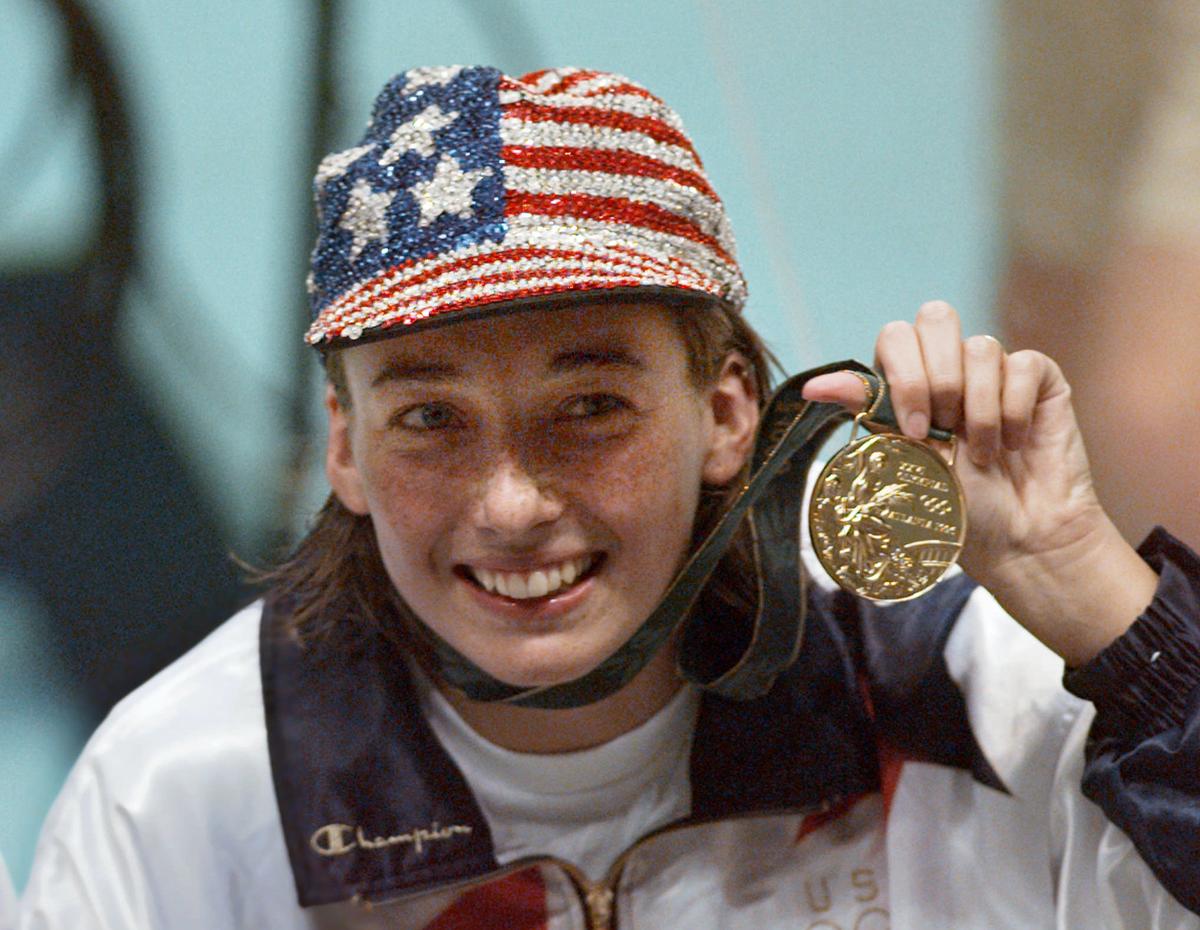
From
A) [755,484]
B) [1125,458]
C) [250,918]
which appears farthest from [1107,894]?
[250,918]

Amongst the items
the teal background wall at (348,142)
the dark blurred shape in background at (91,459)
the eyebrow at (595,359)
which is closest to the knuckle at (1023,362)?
the eyebrow at (595,359)

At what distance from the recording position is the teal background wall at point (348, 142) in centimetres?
168

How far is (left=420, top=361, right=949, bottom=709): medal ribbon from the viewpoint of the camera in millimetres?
1192

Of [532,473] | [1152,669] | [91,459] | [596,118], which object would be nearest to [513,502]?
[532,473]

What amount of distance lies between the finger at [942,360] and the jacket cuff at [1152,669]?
0.81ft

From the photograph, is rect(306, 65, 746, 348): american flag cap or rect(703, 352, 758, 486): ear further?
rect(703, 352, 758, 486): ear

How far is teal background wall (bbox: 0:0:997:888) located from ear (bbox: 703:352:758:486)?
0.43 meters

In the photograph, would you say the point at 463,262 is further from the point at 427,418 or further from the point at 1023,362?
the point at 1023,362

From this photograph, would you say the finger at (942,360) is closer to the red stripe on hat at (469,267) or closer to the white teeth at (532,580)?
the red stripe on hat at (469,267)

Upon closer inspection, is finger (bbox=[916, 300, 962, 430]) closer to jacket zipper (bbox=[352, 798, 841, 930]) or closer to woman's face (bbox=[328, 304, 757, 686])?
woman's face (bbox=[328, 304, 757, 686])

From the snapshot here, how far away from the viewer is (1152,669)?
1.16 meters

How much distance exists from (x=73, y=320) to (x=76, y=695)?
0.49m

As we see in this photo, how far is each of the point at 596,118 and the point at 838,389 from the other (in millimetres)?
327

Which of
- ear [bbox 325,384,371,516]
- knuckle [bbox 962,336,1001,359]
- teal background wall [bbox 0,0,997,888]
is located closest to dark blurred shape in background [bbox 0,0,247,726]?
teal background wall [bbox 0,0,997,888]
